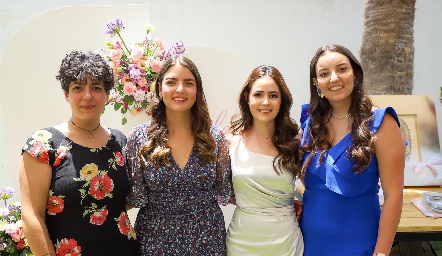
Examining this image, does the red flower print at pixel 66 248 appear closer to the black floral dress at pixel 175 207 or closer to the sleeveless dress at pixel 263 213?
the black floral dress at pixel 175 207

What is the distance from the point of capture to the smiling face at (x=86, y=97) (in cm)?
230

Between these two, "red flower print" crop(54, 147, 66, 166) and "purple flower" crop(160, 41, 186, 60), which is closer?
"red flower print" crop(54, 147, 66, 166)

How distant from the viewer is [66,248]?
7.34 ft

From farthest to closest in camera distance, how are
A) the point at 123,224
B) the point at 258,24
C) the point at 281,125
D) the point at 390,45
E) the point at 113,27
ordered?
1. the point at 258,24
2. the point at 390,45
3. the point at 113,27
4. the point at 281,125
5. the point at 123,224

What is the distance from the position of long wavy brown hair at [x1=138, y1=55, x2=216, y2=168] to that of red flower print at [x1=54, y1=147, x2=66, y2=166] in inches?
18.3

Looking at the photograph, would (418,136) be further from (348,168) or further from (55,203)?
(55,203)

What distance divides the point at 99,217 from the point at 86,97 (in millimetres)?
661

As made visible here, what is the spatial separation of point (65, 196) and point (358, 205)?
5.49 feet

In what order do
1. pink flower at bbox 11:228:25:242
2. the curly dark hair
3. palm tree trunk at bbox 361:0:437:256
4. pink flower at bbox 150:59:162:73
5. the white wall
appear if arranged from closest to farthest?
the curly dark hair → pink flower at bbox 11:228:25:242 → pink flower at bbox 150:59:162:73 → palm tree trunk at bbox 361:0:437:256 → the white wall

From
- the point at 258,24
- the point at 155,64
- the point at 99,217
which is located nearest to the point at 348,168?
the point at 99,217

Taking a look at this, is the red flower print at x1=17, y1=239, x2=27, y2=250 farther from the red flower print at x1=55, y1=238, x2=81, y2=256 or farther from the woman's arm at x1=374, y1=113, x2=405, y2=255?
the woman's arm at x1=374, y1=113, x2=405, y2=255

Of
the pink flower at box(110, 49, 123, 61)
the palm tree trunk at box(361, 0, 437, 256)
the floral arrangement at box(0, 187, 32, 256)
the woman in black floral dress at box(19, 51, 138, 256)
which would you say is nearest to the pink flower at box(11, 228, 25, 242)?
the floral arrangement at box(0, 187, 32, 256)

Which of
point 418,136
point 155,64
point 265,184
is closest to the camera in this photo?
point 265,184

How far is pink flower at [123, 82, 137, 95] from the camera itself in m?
3.12
